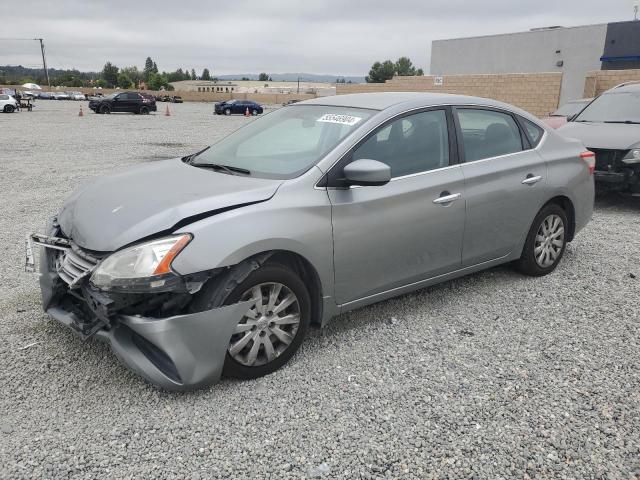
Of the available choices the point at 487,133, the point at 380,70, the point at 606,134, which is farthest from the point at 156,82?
the point at 487,133

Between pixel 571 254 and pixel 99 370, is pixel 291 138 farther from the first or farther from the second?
pixel 571 254

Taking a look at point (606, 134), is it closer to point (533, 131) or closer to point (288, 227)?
point (533, 131)

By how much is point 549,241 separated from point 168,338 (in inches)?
145

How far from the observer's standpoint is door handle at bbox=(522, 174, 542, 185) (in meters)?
4.68

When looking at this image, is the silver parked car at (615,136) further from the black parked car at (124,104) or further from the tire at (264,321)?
the black parked car at (124,104)

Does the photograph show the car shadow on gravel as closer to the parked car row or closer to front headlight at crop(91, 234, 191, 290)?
front headlight at crop(91, 234, 191, 290)

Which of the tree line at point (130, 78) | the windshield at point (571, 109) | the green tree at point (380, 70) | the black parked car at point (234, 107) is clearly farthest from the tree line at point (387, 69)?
the windshield at point (571, 109)

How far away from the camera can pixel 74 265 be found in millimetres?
3227

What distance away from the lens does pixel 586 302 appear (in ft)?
15.2

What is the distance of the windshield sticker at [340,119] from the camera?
154 inches

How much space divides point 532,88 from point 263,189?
24.7 m

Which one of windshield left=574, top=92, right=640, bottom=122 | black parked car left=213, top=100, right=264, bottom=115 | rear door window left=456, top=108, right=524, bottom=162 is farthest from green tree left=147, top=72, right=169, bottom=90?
rear door window left=456, top=108, right=524, bottom=162

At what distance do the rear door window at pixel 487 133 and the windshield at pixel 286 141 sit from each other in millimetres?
900

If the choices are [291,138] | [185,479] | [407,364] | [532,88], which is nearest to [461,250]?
[407,364]
